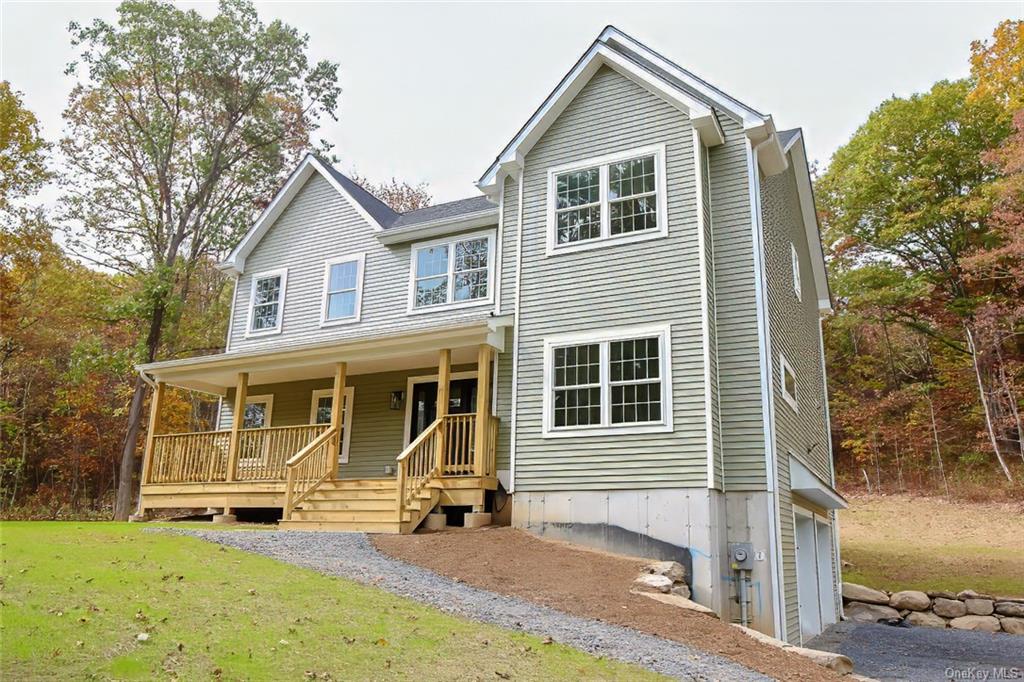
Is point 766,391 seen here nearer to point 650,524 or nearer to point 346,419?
point 650,524

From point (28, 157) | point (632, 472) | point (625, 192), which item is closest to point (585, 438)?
point (632, 472)

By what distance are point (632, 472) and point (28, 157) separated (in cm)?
2307

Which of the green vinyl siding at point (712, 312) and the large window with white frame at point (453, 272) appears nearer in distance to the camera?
the green vinyl siding at point (712, 312)

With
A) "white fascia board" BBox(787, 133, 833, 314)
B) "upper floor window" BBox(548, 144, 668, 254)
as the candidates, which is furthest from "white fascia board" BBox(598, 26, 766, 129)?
"white fascia board" BBox(787, 133, 833, 314)

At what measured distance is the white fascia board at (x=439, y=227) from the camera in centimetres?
1520

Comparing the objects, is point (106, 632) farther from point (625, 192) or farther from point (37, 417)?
point (37, 417)

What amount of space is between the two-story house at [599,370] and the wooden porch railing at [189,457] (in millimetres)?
50

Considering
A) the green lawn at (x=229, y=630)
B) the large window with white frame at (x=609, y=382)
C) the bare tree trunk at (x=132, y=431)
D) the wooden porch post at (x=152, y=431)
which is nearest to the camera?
the green lawn at (x=229, y=630)

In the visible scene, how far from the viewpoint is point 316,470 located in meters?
13.0

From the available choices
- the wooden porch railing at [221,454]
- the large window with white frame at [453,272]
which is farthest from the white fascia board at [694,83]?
the wooden porch railing at [221,454]

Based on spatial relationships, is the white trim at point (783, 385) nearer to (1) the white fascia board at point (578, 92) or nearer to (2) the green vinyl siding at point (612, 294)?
(2) the green vinyl siding at point (612, 294)

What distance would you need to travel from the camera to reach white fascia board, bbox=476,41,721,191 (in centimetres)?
1225

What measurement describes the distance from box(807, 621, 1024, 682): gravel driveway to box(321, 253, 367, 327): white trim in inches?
439

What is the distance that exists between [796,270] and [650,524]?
26.0 ft
